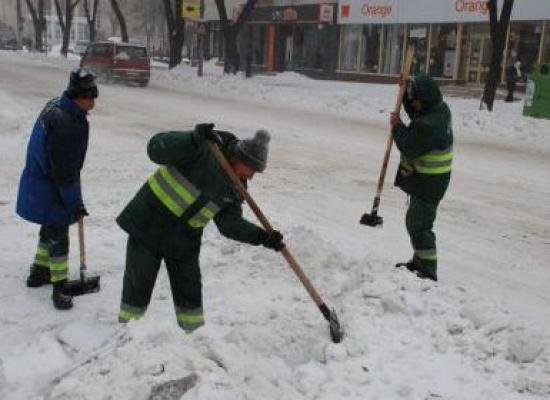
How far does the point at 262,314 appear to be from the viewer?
4.75 meters

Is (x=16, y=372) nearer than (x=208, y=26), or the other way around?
(x=16, y=372)

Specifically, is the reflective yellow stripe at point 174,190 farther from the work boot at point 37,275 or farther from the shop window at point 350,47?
the shop window at point 350,47

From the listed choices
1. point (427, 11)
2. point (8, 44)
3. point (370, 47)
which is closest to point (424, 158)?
point (427, 11)

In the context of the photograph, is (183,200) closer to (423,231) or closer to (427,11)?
(423,231)

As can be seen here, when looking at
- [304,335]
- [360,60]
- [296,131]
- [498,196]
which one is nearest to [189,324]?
[304,335]

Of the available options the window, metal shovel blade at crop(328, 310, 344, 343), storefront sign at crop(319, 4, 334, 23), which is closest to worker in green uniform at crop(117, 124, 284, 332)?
metal shovel blade at crop(328, 310, 344, 343)

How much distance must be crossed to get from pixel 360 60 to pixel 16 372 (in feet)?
101

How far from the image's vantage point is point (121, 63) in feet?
82.2

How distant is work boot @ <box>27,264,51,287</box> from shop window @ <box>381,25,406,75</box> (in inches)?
1053

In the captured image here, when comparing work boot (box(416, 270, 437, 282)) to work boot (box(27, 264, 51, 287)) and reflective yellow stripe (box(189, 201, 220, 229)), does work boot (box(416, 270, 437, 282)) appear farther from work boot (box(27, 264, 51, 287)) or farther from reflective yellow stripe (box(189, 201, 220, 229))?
work boot (box(27, 264, 51, 287))

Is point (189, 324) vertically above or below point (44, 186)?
below

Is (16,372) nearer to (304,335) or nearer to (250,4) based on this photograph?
(304,335)

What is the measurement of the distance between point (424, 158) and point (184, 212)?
2.30 metres

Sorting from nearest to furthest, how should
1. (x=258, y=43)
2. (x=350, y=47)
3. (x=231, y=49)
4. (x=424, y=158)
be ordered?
Result: (x=424, y=158)
(x=231, y=49)
(x=350, y=47)
(x=258, y=43)
